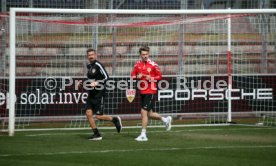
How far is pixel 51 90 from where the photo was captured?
18.1 meters

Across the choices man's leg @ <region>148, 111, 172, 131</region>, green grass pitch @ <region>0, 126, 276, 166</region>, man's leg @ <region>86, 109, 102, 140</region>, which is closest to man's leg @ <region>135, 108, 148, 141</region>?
green grass pitch @ <region>0, 126, 276, 166</region>

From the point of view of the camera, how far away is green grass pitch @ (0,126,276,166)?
36.5 ft

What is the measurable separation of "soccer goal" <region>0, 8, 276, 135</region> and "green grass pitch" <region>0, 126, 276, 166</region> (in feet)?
5.71

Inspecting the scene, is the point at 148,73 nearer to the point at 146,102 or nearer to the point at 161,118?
the point at 146,102

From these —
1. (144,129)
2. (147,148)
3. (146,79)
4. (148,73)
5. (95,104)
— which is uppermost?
(148,73)

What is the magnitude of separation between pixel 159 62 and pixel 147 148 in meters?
6.87

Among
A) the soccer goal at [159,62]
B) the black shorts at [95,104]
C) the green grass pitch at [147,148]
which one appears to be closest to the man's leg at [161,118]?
the green grass pitch at [147,148]

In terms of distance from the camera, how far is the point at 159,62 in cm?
1953

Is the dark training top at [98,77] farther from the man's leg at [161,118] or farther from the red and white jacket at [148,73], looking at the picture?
the man's leg at [161,118]

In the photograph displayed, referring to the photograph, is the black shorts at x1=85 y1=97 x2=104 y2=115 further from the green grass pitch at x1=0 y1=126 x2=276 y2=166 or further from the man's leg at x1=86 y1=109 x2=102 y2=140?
the green grass pitch at x1=0 y1=126 x2=276 y2=166

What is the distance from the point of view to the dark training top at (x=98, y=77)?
48.4 ft

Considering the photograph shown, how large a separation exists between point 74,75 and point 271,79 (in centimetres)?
557

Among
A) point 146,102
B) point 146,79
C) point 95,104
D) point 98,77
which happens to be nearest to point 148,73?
point 146,79

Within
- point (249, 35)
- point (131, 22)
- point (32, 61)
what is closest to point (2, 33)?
point (32, 61)
